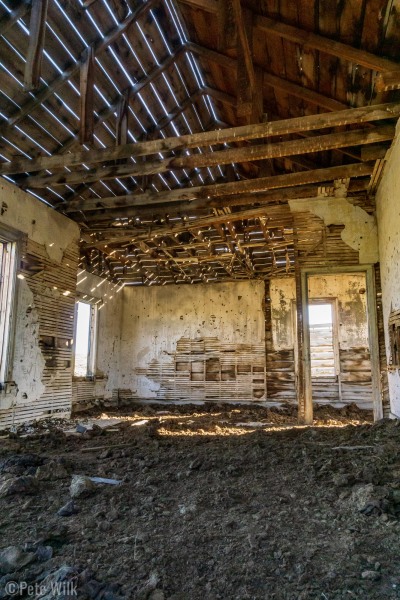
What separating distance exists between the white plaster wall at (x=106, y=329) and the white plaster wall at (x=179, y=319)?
33cm

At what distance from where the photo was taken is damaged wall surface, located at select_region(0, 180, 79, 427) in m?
5.57

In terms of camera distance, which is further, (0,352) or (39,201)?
(39,201)

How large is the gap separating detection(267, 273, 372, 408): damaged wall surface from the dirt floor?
551 centimetres

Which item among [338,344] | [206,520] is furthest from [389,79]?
[338,344]

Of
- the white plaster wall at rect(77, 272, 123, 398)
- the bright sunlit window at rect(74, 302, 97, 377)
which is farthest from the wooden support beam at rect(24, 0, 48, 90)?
the bright sunlit window at rect(74, 302, 97, 377)

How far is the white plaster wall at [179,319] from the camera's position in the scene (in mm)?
10742

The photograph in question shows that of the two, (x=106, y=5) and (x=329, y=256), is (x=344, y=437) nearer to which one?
(x=329, y=256)

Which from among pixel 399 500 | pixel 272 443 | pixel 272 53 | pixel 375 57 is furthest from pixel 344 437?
pixel 272 53

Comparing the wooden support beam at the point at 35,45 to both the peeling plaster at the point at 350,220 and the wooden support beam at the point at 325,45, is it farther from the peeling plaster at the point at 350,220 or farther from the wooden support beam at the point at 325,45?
the peeling plaster at the point at 350,220

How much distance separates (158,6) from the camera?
4.46 m

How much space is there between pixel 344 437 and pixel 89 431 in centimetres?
352

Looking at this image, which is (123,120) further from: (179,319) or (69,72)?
(179,319)

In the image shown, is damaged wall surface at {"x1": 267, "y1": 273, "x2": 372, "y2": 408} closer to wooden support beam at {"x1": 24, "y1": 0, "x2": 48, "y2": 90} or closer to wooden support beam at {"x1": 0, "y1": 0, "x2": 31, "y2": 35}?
wooden support beam at {"x1": 24, "y1": 0, "x2": 48, "y2": 90}

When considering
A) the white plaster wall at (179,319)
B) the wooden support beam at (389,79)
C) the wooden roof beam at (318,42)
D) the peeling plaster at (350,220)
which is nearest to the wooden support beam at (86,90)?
the wooden roof beam at (318,42)
